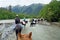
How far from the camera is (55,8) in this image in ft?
228

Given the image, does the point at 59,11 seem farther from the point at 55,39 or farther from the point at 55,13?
the point at 55,39

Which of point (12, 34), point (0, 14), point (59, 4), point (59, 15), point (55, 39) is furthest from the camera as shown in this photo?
point (0, 14)

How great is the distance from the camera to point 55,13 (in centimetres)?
6781

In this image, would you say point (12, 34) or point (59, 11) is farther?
point (59, 11)

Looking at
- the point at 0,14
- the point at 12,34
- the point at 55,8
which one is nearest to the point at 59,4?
the point at 55,8

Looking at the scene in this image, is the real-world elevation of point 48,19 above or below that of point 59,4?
below

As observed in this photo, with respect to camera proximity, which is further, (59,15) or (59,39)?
(59,15)

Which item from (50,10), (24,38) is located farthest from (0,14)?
(24,38)

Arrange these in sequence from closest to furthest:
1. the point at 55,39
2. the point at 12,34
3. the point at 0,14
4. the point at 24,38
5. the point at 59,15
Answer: the point at 24,38, the point at 55,39, the point at 12,34, the point at 59,15, the point at 0,14

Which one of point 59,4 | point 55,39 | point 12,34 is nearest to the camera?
point 55,39

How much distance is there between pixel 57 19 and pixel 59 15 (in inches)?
54.3

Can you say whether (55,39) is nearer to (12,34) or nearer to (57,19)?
(12,34)

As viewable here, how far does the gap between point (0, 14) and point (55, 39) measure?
127 m

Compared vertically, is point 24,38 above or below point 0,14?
above
